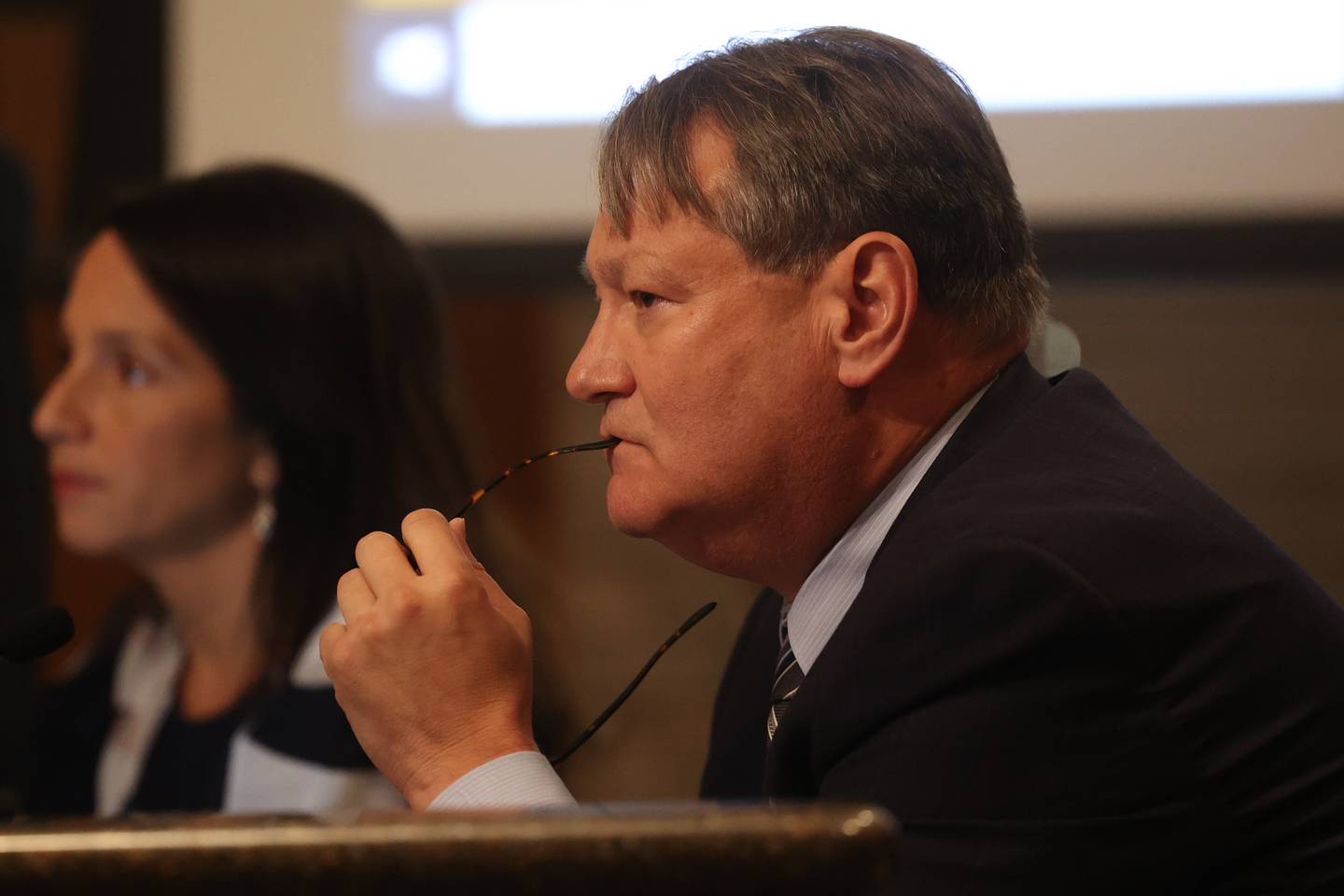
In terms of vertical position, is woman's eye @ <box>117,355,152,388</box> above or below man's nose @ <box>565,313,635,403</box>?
below

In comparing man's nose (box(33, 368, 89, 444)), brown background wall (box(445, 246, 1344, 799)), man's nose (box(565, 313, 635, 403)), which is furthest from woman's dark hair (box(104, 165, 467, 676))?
brown background wall (box(445, 246, 1344, 799))

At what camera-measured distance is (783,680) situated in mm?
1081

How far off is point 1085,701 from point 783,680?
0.32 meters

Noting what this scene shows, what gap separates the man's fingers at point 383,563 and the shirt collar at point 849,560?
11.3 inches

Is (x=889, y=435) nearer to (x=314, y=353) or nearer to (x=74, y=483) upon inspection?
(x=314, y=353)

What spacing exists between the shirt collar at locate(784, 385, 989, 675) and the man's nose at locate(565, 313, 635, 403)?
0.63ft

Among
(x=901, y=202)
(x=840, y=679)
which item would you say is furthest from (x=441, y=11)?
(x=840, y=679)

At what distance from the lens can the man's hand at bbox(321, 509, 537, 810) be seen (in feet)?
3.00

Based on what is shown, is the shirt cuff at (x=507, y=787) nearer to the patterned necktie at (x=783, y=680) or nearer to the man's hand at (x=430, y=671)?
the man's hand at (x=430, y=671)

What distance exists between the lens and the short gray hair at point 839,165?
100 centimetres

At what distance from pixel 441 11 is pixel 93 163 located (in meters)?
0.87

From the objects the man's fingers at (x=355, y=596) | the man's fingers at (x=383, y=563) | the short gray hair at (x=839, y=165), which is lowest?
the man's fingers at (x=355, y=596)

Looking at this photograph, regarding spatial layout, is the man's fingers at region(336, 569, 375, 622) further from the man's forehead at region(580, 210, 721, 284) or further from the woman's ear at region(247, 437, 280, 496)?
the woman's ear at region(247, 437, 280, 496)

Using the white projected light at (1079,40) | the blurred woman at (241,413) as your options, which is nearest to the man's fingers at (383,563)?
the blurred woman at (241,413)
